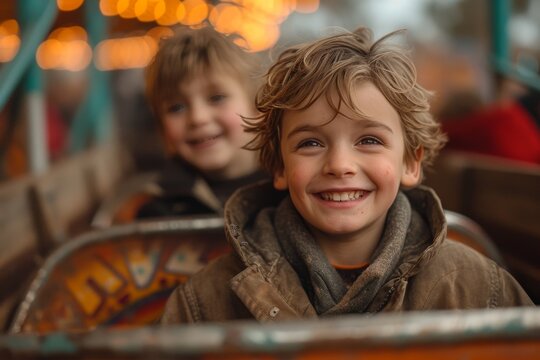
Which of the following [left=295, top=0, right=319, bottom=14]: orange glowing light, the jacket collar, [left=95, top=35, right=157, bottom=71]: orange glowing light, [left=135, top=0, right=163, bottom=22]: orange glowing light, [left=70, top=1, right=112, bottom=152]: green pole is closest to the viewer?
the jacket collar

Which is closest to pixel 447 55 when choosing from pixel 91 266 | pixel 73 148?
pixel 73 148

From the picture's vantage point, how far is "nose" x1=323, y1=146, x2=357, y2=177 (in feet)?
2.75

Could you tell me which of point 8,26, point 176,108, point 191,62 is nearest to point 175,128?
point 176,108

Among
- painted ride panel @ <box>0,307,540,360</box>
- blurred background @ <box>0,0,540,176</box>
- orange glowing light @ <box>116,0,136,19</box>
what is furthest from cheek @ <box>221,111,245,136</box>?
orange glowing light @ <box>116,0,136,19</box>

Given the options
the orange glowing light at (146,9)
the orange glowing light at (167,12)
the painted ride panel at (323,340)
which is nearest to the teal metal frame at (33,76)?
the painted ride panel at (323,340)

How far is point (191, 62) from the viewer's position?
1.47 meters

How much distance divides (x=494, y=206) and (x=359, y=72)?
1268 millimetres

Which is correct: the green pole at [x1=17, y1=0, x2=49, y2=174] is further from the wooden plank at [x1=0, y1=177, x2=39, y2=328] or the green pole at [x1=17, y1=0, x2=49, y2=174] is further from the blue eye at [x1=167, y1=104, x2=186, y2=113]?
the blue eye at [x1=167, y1=104, x2=186, y2=113]

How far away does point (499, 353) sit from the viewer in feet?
1.68

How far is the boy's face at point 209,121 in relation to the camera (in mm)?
1497

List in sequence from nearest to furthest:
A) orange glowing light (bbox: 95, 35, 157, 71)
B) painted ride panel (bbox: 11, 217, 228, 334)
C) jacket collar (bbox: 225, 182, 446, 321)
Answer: jacket collar (bbox: 225, 182, 446, 321), painted ride panel (bbox: 11, 217, 228, 334), orange glowing light (bbox: 95, 35, 157, 71)

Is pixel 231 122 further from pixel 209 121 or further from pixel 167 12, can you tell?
pixel 167 12

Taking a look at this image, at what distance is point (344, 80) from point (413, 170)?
0.21 metres

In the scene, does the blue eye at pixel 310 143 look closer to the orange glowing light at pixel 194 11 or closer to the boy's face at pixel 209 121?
the boy's face at pixel 209 121
